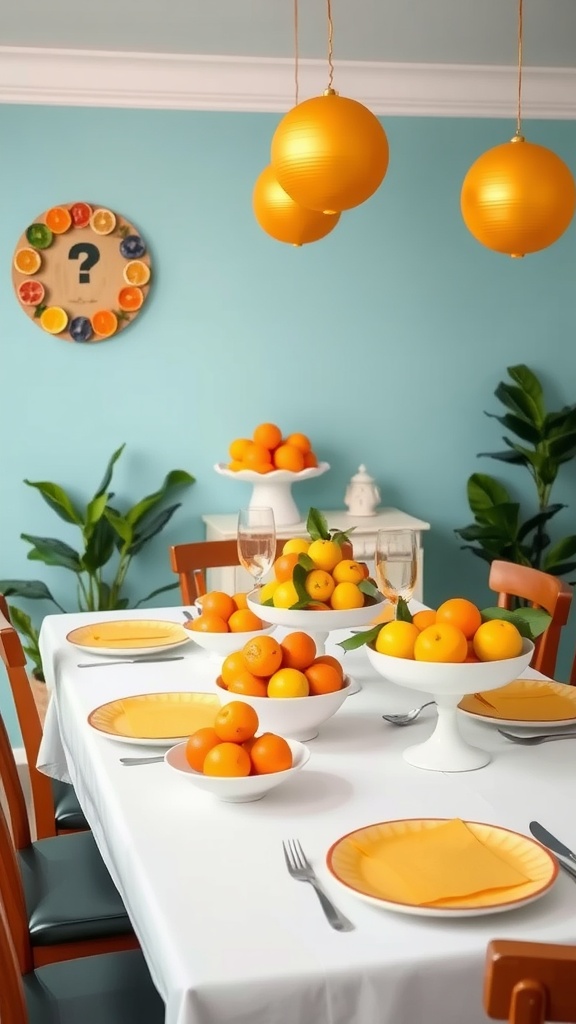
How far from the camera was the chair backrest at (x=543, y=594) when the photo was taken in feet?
7.93

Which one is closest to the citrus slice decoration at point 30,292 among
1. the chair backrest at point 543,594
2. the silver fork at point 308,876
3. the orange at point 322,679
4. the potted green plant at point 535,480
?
the potted green plant at point 535,480

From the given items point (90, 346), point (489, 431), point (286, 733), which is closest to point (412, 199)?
point (489, 431)

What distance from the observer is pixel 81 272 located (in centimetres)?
401

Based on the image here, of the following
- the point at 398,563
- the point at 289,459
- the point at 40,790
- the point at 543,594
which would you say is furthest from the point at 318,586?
the point at 289,459

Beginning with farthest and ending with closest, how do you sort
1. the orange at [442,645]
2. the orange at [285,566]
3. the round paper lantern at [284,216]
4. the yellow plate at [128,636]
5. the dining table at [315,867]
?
the round paper lantern at [284,216], the yellow plate at [128,636], the orange at [285,566], the orange at [442,645], the dining table at [315,867]

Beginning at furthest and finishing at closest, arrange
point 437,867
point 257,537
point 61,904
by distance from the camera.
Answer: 1. point 257,537
2. point 61,904
3. point 437,867

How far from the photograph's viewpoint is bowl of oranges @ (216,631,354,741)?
1.67 meters

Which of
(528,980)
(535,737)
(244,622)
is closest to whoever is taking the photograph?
(528,980)

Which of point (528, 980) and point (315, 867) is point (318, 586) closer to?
point (315, 867)

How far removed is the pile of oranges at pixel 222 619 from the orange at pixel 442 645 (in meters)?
0.57

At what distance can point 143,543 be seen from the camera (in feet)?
13.1

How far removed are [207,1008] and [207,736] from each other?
0.48 m

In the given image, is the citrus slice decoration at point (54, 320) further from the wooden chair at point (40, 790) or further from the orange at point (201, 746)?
the orange at point (201, 746)

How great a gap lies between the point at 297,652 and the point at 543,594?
962 millimetres
